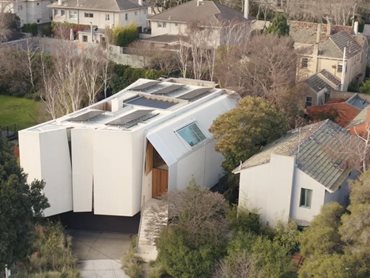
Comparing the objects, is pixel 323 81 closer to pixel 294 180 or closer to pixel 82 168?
pixel 294 180

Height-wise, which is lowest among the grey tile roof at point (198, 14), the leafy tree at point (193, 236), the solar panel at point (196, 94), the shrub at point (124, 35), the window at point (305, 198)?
the leafy tree at point (193, 236)

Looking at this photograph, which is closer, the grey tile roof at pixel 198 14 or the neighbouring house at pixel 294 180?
the neighbouring house at pixel 294 180

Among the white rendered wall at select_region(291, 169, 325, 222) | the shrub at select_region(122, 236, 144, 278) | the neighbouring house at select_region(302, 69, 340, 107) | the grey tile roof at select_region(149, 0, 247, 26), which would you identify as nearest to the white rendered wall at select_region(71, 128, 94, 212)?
the shrub at select_region(122, 236, 144, 278)

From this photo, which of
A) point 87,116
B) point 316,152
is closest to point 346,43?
point 316,152

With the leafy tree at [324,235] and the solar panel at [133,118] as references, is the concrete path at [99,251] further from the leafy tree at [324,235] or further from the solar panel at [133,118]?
the leafy tree at [324,235]

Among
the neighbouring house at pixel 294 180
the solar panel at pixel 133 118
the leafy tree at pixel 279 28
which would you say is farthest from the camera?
the leafy tree at pixel 279 28

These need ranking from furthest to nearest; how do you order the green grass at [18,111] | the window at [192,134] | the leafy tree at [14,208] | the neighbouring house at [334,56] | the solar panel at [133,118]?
the neighbouring house at [334,56]
the green grass at [18,111]
the window at [192,134]
the solar panel at [133,118]
the leafy tree at [14,208]

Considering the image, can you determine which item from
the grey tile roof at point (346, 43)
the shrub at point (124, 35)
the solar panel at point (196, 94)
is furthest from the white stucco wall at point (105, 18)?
the solar panel at point (196, 94)

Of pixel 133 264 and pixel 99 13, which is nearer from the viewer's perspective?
pixel 133 264

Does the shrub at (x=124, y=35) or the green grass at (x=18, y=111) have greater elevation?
the shrub at (x=124, y=35)
